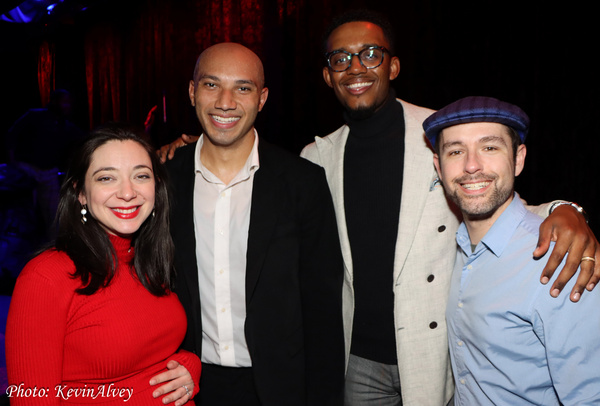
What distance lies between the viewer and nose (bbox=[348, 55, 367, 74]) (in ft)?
7.66

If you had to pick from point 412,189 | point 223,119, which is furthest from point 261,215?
point 412,189

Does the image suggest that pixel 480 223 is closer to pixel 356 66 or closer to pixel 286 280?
pixel 286 280

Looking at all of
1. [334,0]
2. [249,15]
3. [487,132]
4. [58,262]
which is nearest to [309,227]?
[487,132]

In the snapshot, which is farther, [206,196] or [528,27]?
[528,27]

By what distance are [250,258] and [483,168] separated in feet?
3.13

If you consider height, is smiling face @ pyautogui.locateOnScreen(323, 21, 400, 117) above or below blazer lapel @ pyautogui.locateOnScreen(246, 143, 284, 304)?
above

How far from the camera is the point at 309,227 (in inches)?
80.0

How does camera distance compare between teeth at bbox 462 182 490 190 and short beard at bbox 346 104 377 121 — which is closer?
teeth at bbox 462 182 490 190

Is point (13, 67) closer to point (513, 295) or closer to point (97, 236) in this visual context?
point (97, 236)

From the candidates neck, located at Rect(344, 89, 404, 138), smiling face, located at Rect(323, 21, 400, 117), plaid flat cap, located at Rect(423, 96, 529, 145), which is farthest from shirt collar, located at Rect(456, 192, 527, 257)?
smiling face, located at Rect(323, 21, 400, 117)

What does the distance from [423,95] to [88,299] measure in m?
3.11

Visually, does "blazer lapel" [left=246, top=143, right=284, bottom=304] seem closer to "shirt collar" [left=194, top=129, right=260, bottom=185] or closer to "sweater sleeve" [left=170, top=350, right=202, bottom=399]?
"shirt collar" [left=194, top=129, right=260, bottom=185]

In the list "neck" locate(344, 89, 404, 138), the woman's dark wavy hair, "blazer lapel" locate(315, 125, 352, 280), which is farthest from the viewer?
Result: "neck" locate(344, 89, 404, 138)

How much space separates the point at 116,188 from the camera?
168 cm
